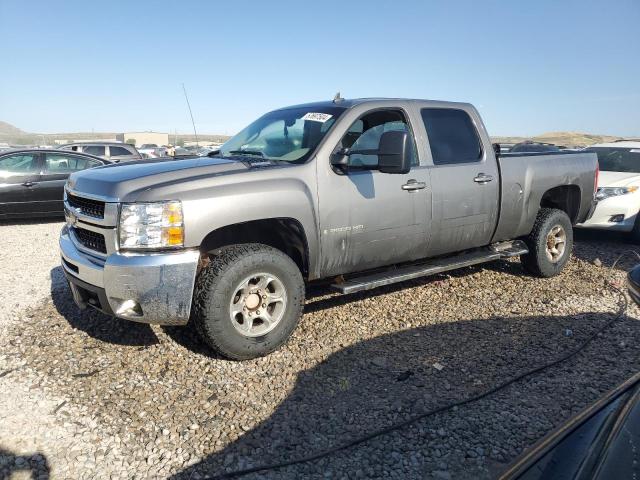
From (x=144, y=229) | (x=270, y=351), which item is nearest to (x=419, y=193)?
(x=270, y=351)

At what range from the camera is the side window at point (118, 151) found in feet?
50.8

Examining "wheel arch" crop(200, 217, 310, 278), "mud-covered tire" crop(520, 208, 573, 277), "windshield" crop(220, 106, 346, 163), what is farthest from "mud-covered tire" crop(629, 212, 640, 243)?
"wheel arch" crop(200, 217, 310, 278)

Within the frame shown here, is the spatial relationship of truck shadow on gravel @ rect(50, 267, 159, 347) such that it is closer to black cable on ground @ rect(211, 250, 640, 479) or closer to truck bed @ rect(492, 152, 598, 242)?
black cable on ground @ rect(211, 250, 640, 479)

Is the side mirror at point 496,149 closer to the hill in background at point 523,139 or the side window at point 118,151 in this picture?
the hill in background at point 523,139

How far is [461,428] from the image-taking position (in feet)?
9.52

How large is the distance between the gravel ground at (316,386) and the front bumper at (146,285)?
530mm

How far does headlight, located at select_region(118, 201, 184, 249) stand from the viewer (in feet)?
10.5

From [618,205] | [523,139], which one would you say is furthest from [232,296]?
[523,139]

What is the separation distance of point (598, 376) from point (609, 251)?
15.7 feet

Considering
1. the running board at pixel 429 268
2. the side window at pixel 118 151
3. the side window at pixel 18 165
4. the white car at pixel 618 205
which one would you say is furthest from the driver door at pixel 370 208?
the side window at pixel 118 151

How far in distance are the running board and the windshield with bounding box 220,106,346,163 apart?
1.14m

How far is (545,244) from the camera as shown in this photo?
575cm

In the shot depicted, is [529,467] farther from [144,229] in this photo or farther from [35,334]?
[35,334]

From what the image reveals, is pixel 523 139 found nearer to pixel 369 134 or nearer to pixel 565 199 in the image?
pixel 565 199
